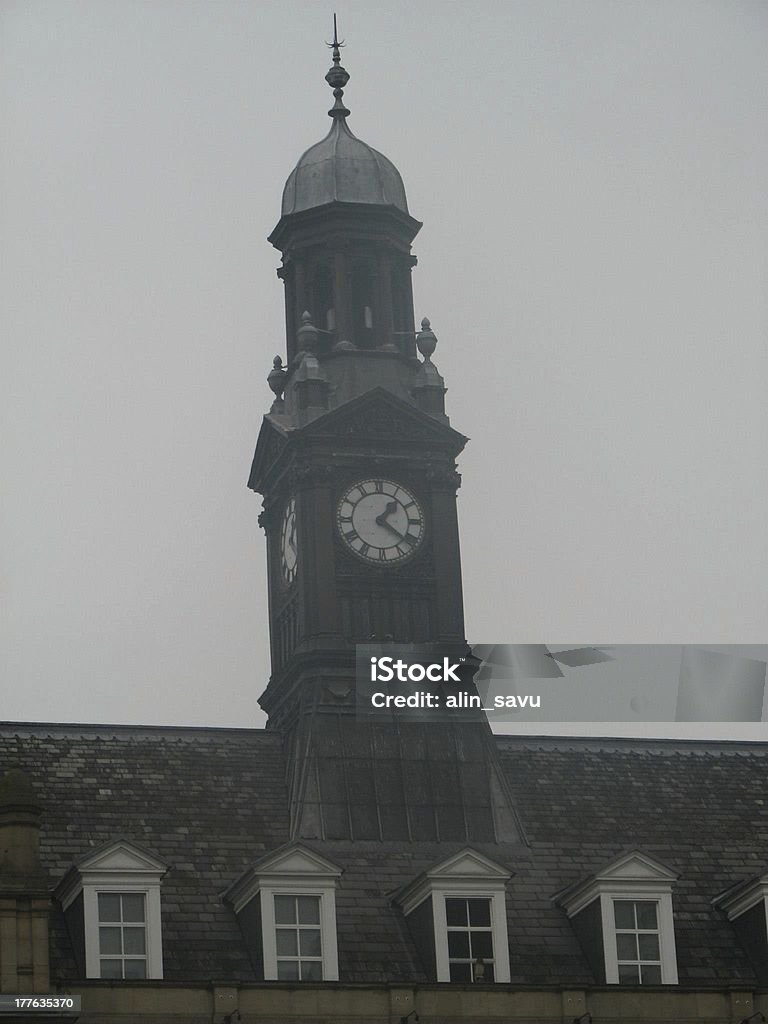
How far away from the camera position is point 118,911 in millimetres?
66875

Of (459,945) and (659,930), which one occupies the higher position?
(659,930)

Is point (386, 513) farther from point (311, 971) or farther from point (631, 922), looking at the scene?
point (311, 971)

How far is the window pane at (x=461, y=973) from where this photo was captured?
6825 centimetres

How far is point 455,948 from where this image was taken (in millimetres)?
68625

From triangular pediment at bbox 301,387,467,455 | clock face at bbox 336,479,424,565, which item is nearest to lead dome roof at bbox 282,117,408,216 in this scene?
triangular pediment at bbox 301,387,467,455

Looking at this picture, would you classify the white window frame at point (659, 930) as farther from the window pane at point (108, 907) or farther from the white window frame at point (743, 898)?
the window pane at point (108, 907)

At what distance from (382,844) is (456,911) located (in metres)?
3.77

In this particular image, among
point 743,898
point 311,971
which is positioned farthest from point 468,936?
point 743,898

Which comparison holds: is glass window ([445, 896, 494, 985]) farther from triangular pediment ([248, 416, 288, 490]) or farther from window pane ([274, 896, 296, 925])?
triangular pediment ([248, 416, 288, 490])

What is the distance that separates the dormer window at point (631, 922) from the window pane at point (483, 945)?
2640 mm

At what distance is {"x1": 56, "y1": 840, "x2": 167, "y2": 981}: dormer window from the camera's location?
2611 inches

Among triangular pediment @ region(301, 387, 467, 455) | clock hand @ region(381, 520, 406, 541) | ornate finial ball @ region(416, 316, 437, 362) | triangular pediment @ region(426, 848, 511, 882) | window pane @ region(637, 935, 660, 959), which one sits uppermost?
ornate finial ball @ region(416, 316, 437, 362)

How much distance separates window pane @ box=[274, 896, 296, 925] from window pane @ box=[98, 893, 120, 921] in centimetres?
380

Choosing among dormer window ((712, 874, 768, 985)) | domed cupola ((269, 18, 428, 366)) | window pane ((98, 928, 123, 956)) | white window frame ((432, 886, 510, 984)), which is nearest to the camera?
window pane ((98, 928, 123, 956))
